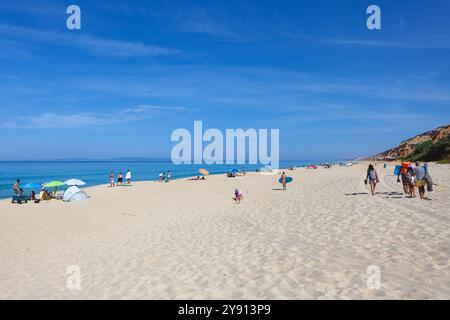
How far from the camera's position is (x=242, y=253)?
765 centimetres

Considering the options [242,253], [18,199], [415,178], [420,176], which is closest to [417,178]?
[420,176]

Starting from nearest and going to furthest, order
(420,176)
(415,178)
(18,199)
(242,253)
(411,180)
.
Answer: (242,253)
(420,176)
(415,178)
(411,180)
(18,199)

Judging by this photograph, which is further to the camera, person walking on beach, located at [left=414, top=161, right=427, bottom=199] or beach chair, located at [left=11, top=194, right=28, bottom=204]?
beach chair, located at [left=11, top=194, right=28, bottom=204]

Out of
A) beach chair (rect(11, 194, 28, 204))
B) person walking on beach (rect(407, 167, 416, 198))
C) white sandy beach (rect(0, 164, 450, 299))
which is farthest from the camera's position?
beach chair (rect(11, 194, 28, 204))

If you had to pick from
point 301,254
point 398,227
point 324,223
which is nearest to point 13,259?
point 301,254

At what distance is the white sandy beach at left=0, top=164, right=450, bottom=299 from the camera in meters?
5.47

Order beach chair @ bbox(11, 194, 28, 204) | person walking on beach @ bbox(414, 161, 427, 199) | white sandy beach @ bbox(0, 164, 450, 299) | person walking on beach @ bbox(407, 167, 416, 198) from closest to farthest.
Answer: white sandy beach @ bbox(0, 164, 450, 299)
person walking on beach @ bbox(414, 161, 427, 199)
person walking on beach @ bbox(407, 167, 416, 198)
beach chair @ bbox(11, 194, 28, 204)

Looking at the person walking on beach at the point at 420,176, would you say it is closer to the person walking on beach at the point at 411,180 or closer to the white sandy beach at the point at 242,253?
the person walking on beach at the point at 411,180

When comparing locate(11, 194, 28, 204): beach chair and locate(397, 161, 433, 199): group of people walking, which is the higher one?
locate(397, 161, 433, 199): group of people walking

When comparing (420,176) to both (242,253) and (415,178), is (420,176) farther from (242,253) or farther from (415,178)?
(242,253)

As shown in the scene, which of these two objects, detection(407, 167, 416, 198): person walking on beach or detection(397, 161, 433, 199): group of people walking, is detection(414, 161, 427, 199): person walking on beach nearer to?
detection(397, 161, 433, 199): group of people walking

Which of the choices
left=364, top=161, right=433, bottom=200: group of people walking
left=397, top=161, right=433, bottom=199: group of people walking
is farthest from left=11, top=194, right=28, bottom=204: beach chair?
left=397, top=161, right=433, bottom=199: group of people walking
